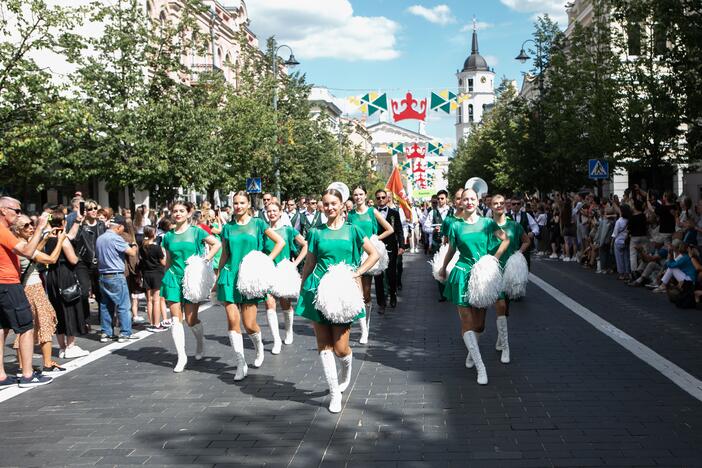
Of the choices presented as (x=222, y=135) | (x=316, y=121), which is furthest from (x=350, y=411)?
(x=316, y=121)

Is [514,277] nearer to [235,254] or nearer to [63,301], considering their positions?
[235,254]

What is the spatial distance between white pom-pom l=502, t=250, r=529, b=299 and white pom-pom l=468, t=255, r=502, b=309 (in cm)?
63

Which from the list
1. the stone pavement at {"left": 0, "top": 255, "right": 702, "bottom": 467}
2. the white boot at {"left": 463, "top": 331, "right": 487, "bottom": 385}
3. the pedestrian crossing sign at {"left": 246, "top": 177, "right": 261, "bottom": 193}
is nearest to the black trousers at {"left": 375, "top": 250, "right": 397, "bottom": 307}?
the stone pavement at {"left": 0, "top": 255, "right": 702, "bottom": 467}

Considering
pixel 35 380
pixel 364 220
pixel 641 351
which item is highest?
pixel 364 220

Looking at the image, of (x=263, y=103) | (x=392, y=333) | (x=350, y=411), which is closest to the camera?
(x=350, y=411)

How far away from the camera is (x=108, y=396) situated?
732cm

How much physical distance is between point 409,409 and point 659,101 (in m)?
15.8

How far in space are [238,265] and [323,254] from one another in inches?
67.2

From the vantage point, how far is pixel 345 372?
22.6ft

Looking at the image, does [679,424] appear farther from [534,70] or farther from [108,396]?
[534,70]

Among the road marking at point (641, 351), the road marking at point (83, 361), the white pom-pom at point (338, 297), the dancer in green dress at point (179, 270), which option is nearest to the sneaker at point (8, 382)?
the road marking at point (83, 361)

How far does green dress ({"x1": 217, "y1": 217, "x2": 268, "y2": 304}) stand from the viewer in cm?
795

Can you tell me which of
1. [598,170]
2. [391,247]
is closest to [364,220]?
[391,247]

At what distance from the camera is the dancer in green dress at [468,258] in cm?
745
